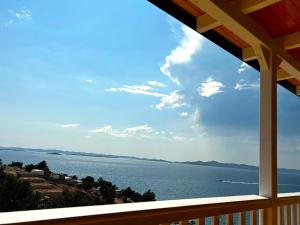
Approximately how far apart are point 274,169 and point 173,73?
94.6 feet

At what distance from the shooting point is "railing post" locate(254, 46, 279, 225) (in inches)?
91.7

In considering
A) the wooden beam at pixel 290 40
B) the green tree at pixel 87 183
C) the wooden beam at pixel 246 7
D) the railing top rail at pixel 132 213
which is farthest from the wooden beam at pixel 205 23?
the green tree at pixel 87 183

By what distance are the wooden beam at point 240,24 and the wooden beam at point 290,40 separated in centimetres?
4

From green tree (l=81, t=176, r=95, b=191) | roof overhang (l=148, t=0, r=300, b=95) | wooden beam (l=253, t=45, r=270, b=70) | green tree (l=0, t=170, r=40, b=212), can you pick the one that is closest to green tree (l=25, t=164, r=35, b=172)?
green tree (l=0, t=170, r=40, b=212)

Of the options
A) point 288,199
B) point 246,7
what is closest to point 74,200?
point 288,199

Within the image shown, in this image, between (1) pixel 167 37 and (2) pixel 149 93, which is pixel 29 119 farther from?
(1) pixel 167 37

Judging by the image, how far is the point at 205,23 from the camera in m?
2.22

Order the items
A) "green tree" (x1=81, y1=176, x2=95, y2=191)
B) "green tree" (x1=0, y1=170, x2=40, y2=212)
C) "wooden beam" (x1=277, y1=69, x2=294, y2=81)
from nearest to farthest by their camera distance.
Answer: "wooden beam" (x1=277, y1=69, x2=294, y2=81) → "green tree" (x1=0, y1=170, x2=40, y2=212) → "green tree" (x1=81, y1=176, x2=95, y2=191)

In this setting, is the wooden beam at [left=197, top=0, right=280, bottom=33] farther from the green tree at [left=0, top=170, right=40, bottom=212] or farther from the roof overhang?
the green tree at [left=0, top=170, right=40, bottom=212]

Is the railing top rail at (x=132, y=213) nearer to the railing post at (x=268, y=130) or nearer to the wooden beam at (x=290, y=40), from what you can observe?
the railing post at (x=268, y=130)

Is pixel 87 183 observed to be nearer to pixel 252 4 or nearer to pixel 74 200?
pixel 74 200

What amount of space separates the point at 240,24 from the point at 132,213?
55.2 inches

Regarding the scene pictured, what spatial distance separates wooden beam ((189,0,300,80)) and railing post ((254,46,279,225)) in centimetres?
8

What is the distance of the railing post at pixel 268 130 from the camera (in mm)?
2328
